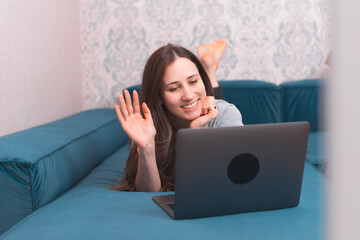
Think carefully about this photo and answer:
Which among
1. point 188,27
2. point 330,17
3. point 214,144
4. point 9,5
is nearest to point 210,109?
point 214,144


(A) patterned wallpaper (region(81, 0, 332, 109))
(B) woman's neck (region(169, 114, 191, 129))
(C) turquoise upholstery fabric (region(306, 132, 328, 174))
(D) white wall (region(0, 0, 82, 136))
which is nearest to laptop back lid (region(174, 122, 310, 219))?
(B) woman's neck (region(169, 114, 191, 129))

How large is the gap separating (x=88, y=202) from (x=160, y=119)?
461 millimetres

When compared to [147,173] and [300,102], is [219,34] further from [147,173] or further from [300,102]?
[147,173]

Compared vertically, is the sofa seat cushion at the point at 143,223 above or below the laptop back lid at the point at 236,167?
below

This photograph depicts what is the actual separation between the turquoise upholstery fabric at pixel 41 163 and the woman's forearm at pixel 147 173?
269 millimetres

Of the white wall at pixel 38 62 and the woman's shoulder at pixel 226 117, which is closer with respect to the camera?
the woman's shoulder at pixel 226 117

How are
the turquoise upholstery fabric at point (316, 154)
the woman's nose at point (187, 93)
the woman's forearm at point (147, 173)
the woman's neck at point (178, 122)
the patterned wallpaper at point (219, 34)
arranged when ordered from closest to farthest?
the woman's forearm at point (147, 173) → the woman's nose at point (187, 93) → the woman's neck at point (178, 122) → the turquoise upholstery fabric at point (316, 154) → the patterned wallpaper at point (219, 34)

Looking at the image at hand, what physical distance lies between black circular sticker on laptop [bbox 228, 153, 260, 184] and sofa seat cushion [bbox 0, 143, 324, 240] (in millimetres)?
104

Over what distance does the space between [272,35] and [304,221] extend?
1917mm

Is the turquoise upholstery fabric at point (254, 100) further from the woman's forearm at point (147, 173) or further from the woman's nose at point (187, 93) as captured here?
the woman's forearm at point (147, 173)

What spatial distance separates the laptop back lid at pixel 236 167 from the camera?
0.87 meters

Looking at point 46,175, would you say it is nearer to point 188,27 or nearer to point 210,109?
point 210,109

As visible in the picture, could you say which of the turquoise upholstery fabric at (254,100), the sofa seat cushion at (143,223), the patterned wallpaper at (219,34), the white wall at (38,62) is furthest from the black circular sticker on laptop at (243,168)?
the patterned wallpaper at (219,34)

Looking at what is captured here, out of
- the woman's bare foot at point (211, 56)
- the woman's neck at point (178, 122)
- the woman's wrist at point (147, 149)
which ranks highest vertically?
the woman's bare foot at point (211, 56)
